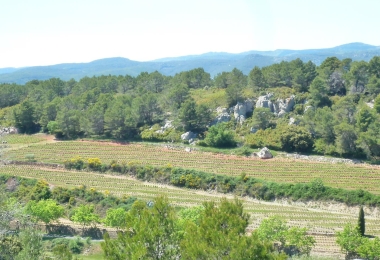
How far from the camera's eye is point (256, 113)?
6309 centimetres

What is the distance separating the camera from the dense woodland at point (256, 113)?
5697 cm

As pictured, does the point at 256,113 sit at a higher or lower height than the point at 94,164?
higher

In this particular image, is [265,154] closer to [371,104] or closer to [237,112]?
[237,112]

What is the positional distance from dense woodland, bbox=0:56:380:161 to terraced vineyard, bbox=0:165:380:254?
54.8 ft

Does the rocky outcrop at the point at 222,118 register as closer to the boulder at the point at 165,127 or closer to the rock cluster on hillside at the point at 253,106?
the rock cluster on hillside at the point at 253,106

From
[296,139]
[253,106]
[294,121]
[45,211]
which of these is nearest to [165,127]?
[253,106]

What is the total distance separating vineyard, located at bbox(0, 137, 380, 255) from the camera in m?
37.4

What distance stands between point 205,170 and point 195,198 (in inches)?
303

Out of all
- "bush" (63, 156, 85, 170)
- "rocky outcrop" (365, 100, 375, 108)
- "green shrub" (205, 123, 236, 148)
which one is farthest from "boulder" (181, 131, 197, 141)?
"rocky outcrop" (365, 100, 375, 108)

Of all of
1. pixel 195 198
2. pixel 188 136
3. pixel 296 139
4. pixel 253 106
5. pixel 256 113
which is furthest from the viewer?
pixel 253 106

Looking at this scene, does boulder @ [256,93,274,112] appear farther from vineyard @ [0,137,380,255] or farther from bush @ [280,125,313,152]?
vineyard @ [0,137,380,255]

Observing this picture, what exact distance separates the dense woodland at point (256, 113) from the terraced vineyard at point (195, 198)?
16.7 meters

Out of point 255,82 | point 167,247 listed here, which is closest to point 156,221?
point 167,247

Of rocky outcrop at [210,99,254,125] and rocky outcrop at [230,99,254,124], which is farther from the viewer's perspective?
rocky outcrop at [210,99,254,125]
